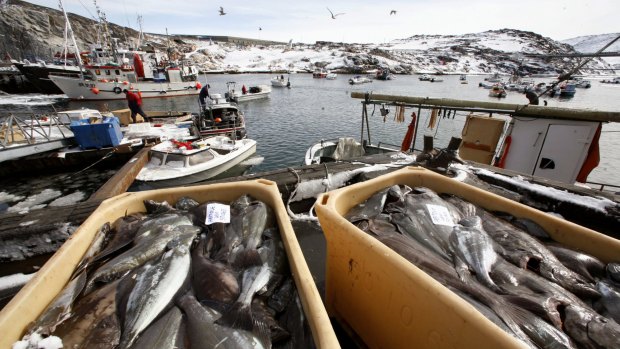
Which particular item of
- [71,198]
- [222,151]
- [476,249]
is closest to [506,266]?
[476,249]

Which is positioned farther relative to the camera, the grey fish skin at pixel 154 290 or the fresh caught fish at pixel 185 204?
the fresh caught fish at pixel 185 204

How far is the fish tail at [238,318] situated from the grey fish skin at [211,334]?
0.03 meters

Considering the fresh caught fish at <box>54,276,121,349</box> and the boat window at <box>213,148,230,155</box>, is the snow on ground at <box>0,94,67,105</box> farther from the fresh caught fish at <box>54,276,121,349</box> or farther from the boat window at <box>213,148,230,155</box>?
the fresh caught fish at <box>54,276,121,349</box>

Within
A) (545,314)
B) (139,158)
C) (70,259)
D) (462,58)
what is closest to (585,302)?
(545,314)

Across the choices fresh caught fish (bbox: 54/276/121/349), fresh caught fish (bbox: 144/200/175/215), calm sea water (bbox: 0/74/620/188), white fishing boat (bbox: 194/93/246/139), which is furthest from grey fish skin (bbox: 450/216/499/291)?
white fishing boat (bbox: 194/93/246/139)

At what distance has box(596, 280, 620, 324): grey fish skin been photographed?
168 cm

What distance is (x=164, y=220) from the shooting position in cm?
248

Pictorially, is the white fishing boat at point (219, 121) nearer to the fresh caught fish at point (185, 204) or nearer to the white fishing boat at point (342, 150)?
the white fishing boat at point (342, 150)

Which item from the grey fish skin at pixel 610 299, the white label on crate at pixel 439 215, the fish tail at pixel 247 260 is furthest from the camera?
the white label on crate at pixel 439 215

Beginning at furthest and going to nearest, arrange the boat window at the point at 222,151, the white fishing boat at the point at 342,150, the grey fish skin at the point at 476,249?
the boat window at the point at 222,151 < the white fishing boat at the point at 342,150 < the grey fish skin at the point at 476,249

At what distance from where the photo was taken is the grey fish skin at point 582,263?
1979mm

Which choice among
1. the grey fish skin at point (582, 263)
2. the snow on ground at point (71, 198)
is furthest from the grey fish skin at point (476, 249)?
the snow on ground at point (71, 198)

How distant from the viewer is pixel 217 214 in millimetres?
2633

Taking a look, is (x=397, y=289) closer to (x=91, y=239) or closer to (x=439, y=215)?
(x=439, y=215)
